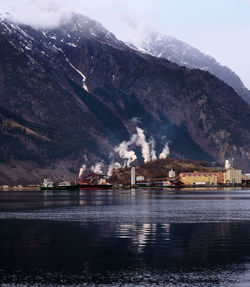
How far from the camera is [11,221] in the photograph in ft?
442

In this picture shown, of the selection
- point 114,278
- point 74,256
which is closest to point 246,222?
point 74,256

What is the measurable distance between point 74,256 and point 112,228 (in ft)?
128

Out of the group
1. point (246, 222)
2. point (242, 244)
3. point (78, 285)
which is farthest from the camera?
point (246, 222)

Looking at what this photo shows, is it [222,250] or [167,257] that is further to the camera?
[222,250]

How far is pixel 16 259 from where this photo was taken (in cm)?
7519

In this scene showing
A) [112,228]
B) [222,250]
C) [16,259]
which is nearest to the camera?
[16,259]

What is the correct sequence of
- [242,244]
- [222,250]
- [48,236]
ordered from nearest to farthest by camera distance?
[222,250], [242,244], [48,236]

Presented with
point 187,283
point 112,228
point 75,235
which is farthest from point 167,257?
point 112,228

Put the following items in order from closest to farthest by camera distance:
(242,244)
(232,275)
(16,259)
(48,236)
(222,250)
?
(232,275) → (16,259) → (222,250) → (242,244) → (48,236)

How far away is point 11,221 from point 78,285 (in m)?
75.6

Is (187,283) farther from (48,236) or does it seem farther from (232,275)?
(48,236)

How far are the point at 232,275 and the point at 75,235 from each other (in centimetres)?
4172

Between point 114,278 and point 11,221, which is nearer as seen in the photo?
point 114,278

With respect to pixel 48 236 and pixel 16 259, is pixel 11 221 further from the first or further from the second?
pixel 16 259
